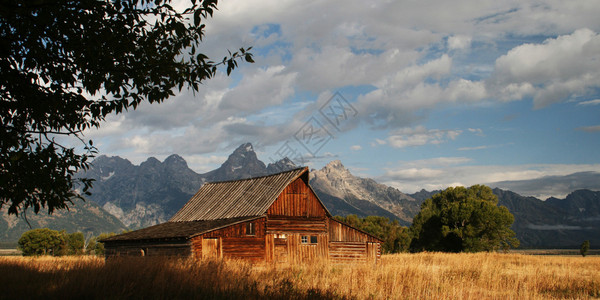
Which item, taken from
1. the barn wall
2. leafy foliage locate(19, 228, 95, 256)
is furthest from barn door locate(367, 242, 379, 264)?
leafy foliage locate(19, 228, 95, 256)

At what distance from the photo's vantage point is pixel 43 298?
24.2ft

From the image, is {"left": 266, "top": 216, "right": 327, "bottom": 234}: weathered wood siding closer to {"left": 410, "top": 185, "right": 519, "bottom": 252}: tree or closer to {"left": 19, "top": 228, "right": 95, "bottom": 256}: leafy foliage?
{"left": 410, "top": 185, "right": 519, "bottom": 252}: tree

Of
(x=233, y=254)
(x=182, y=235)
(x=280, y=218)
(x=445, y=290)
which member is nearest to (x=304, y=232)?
(x=280, y=218)

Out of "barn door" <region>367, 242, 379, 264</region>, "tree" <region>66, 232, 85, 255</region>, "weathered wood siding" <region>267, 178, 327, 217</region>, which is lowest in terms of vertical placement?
"tree" <region>66, 232, 85, 255</region>

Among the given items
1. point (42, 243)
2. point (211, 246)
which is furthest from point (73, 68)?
point (42, 243)

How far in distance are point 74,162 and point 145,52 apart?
2421 millimetres

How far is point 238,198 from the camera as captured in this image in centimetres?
3800

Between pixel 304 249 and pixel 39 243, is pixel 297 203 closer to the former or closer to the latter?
pixel 304 249

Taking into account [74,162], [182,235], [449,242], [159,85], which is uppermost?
[159,85]

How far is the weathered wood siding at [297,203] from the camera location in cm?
3484

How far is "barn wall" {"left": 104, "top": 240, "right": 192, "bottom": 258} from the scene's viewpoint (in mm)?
30094

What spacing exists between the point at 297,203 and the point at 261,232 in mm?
4278

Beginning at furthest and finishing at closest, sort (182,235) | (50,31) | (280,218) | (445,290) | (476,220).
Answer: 1. (476,220)
2. (280,218)
3. (182,235)
4. (445,290)
5. (50,31)

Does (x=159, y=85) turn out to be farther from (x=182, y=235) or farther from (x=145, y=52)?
(x=182, y=235)
